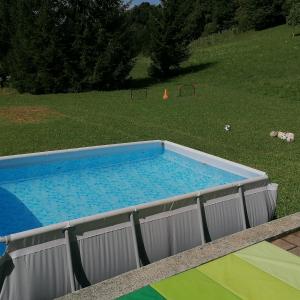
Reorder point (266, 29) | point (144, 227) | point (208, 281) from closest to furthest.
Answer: point (208, 281) → point (144, 227) → point (266, 29)

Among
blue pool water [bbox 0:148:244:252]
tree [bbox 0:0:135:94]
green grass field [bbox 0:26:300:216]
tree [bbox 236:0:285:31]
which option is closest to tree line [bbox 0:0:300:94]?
tree [bbox 0:0:135:94]

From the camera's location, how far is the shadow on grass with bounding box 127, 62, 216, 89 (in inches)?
1160

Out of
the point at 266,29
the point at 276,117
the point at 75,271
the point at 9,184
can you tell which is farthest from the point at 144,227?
the point at 266,29

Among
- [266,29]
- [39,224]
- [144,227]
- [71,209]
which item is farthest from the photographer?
[266,29]

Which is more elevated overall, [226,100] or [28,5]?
[28,5]

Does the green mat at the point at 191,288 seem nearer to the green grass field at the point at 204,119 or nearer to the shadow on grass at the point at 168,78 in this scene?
the green grass field at the point at 204,119

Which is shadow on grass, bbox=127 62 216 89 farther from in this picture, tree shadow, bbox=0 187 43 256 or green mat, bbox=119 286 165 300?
→ green mat, bbox=119 286 165 300

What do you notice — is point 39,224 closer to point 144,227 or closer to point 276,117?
point 144,227

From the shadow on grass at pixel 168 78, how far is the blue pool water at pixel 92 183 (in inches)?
728

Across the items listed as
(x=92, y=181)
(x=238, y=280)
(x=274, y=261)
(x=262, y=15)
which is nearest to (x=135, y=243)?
(x=238, y=280)

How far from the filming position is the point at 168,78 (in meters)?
31.7

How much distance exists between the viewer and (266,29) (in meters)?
55.5

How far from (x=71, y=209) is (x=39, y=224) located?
0.78m

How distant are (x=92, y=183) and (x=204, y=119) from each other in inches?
288
